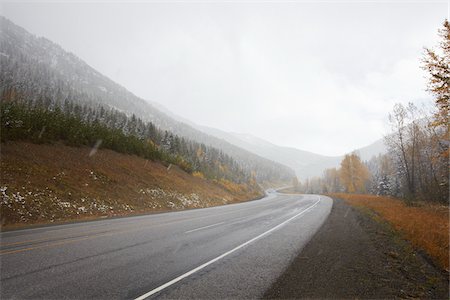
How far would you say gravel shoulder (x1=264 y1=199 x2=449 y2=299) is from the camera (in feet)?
16.0

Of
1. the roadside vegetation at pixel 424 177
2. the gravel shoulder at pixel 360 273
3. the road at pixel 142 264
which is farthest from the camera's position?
the roadside vegetation at pixel 424 177

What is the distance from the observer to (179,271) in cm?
564

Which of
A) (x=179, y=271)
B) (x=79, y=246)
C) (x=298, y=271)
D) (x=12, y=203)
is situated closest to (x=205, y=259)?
(x=179, y=271)

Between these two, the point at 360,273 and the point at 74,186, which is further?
the point at 74,186

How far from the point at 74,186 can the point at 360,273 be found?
1991 centimetres

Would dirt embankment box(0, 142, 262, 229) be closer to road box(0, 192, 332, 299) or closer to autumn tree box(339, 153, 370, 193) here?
road box(0, 192, 332, 299)

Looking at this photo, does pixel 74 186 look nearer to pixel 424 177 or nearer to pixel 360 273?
pixel 360 273

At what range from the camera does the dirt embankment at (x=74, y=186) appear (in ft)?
47.2

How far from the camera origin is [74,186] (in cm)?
1886

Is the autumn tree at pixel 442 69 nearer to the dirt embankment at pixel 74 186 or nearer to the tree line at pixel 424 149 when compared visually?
the tree line at pixel 424 149

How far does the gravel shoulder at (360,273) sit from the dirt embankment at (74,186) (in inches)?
572

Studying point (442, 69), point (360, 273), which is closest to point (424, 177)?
point (442, 69)

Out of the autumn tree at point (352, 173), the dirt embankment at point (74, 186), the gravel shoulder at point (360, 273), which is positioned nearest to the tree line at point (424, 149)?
the autumn tree at point (352, 173)

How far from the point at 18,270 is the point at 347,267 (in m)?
7.93
